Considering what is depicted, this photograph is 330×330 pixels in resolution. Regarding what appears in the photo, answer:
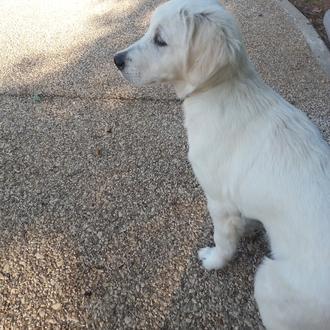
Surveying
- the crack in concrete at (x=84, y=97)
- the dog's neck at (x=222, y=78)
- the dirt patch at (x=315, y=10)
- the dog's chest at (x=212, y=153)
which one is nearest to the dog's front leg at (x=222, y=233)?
the dog's chest at (x=212, y=153)

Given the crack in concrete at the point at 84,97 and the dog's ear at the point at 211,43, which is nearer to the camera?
the dog's ear at the point at 211,43

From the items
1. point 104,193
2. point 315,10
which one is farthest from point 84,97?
point 315,10

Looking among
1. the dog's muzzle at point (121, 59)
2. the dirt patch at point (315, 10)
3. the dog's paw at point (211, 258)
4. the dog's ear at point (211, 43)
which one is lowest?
the dog's paw at point (211, 258)

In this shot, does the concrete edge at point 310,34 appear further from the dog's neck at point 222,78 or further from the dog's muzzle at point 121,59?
the dog's muzzle at point 121,59

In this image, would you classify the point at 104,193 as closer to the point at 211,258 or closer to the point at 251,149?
the point at 211,258

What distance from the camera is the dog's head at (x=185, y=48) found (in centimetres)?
202

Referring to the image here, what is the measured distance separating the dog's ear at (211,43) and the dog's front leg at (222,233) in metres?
0.85

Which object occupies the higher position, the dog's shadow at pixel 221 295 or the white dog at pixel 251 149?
the white dog at pixel 251 149

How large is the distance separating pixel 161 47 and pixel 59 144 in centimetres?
195

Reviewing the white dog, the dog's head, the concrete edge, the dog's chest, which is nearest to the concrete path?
the concrete edge

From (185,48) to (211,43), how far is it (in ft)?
0.53

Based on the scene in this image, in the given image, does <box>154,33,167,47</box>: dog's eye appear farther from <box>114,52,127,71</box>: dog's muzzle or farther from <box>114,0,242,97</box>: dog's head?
<box>114,52,127,71</box>: dog's muzzle

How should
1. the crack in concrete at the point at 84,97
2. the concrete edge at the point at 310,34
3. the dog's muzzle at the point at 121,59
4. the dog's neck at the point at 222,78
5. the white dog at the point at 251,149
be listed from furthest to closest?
the concrete edge at the point at 310,34
the crack in concrete at the point at 84,97
the dog's muzzle at the point at 121,59
the dog's neck at the point at 222,78
the white dog at the point at 251,149

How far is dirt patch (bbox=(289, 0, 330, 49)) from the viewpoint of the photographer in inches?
230
